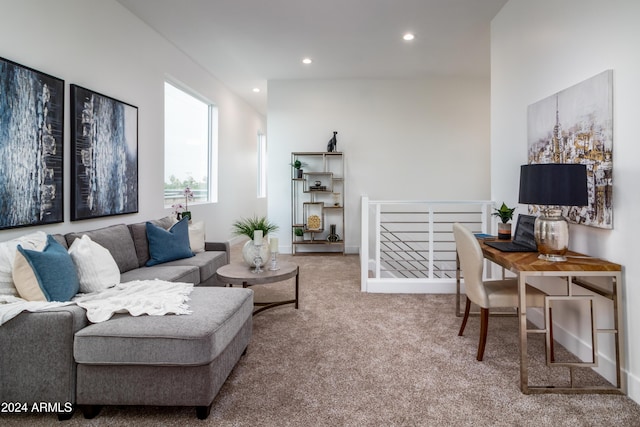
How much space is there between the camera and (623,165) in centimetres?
206

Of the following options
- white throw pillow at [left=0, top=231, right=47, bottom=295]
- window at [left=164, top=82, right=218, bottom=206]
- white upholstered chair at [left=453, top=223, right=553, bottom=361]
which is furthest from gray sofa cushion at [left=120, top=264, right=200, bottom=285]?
white upholstered chair at [left=453, top=223, right=553, bottom=361]

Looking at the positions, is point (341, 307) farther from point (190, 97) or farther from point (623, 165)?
point (190, 97)

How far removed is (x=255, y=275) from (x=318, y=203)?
131 inches

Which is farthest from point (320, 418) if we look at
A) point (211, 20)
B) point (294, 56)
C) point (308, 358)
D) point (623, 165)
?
point (294, 56)

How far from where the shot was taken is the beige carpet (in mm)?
1781

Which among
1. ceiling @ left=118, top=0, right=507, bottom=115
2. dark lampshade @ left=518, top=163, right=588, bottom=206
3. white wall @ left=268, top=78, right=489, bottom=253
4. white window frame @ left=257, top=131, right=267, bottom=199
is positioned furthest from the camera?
white window frame @ left=257, top=131, right=267, bottom=199

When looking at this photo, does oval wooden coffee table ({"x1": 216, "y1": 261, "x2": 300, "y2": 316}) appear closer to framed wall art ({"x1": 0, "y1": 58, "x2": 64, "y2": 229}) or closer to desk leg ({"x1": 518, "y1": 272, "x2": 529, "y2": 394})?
framed wall art ({"x1": 0, "y1": 58, "x2": 64, "y2": 229})

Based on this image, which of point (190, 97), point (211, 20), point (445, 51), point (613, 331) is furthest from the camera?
point (190, 97)

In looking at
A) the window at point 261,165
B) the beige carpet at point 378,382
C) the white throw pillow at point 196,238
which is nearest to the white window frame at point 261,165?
the window at point 261,165

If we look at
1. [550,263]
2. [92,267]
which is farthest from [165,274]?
[550,263]

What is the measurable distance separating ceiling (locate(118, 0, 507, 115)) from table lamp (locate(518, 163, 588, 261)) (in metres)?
2.33

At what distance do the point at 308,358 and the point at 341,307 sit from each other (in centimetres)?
109

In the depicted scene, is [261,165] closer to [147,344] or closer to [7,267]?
[7,267]

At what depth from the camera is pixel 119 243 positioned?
10.3 ft
